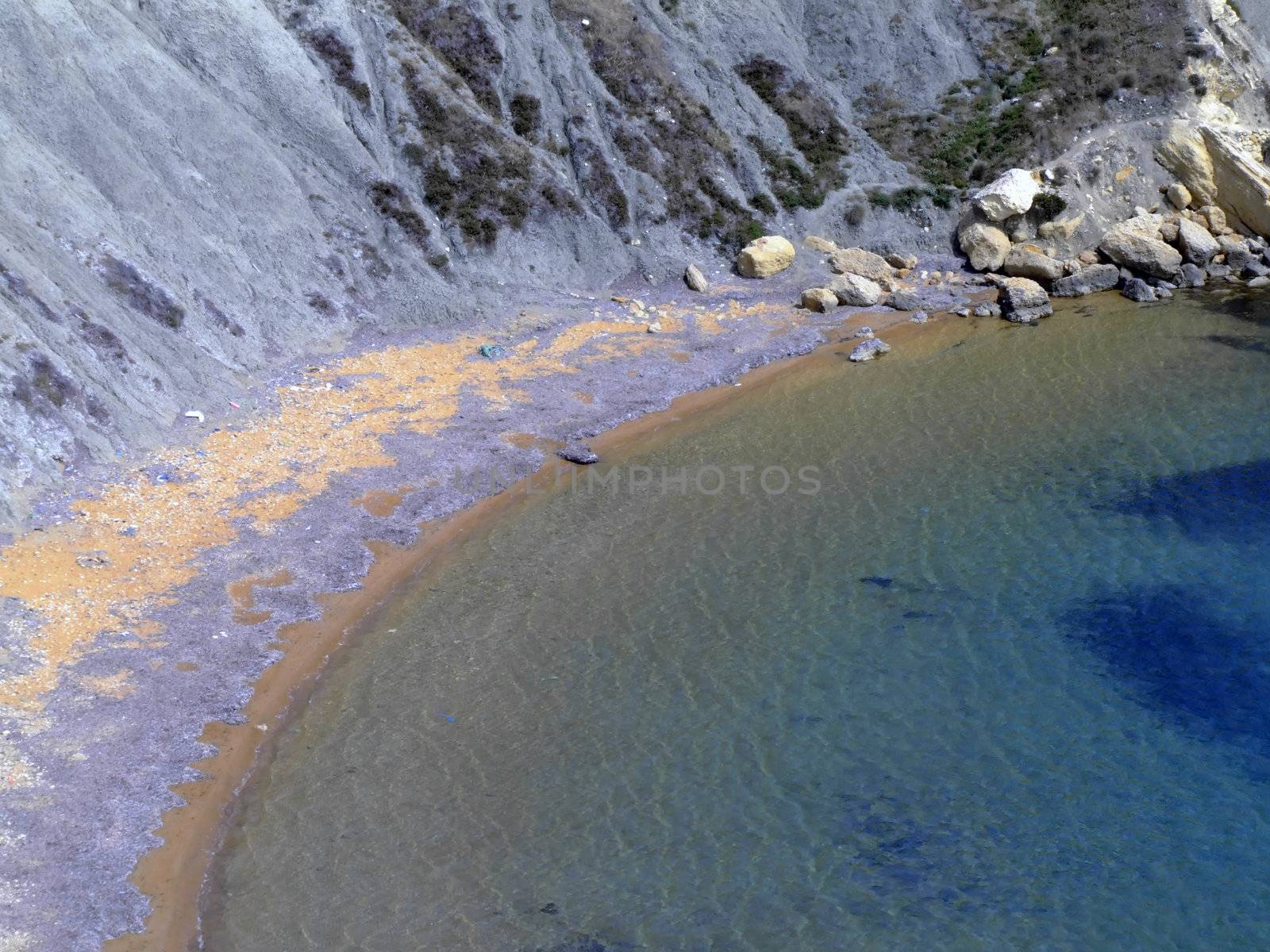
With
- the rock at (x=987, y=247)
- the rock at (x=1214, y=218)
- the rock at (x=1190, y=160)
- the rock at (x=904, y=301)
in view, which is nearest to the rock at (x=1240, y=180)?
the rock at (x=1214, y=218)

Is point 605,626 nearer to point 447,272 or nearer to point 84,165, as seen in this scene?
point 447,272

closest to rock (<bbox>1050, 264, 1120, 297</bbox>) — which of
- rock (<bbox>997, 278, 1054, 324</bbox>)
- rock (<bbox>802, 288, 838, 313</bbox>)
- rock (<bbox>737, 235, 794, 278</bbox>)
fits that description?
rock (<bbox>997, 278, 1054, 324</bbox>)

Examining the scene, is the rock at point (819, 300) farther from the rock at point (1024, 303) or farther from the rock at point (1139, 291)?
the rock at point (1139, 291)

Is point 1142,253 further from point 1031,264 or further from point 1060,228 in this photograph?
point 1031,264

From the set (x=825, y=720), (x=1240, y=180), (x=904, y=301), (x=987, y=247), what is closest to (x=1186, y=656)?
(x=825, y=720)

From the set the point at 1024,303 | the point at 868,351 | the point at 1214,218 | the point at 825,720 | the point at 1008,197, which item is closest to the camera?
the point at 825,720

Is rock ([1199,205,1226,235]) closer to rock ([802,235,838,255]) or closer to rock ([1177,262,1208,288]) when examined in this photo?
rock ([1177,262,1208,288])

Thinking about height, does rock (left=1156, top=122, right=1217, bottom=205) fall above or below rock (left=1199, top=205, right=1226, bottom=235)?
above
